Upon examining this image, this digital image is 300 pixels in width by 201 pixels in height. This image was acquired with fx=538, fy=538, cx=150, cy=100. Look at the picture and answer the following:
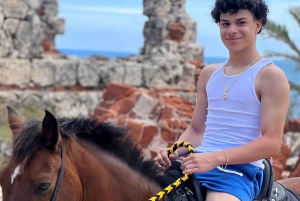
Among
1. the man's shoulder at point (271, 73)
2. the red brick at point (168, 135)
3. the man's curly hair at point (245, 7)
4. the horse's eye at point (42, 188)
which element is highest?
the man's curly hair at point (245, 7)

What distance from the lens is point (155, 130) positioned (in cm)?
753

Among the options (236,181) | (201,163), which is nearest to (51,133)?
(201,163)

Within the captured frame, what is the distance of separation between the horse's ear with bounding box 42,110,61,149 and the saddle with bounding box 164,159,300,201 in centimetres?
60

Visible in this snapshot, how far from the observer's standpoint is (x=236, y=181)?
229 centimetres

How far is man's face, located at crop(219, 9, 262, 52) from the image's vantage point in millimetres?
2357

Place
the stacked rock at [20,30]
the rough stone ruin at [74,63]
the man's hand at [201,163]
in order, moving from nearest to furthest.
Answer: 1. the man's hand at [201,163]
2. the stacked rock at [20,30]
3. the rough stone ruin at [74,63]

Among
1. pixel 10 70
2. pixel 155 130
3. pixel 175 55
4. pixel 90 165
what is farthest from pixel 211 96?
pixel 175 55

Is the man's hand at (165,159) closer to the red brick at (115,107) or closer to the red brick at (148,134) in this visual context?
the red brick at (148,134)

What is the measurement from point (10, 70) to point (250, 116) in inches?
371

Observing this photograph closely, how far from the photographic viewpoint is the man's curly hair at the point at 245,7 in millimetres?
2346

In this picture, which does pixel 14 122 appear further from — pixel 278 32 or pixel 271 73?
pixel 278 32

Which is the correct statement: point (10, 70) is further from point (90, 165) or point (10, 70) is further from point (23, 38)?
point (90, 165)

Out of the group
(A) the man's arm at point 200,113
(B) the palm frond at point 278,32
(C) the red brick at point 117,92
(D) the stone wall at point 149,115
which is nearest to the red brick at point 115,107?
(D) the stone wall at point 149,115

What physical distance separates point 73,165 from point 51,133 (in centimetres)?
17
